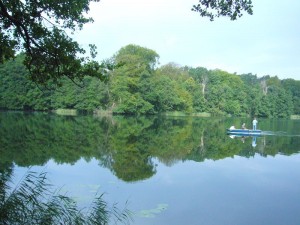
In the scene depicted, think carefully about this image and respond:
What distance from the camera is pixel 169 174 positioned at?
1483 cm

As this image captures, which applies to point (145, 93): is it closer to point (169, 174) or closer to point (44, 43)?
point (169, 174)

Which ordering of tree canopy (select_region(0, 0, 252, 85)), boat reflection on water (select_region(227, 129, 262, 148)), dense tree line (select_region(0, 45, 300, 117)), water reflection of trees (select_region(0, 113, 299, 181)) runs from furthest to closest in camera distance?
dense tree line (select_region(0, 45, 300, 117)) → boat reflection on water (select_region(227, 129, 262, 148)) → water reflection of trees (select_region(0, 113, 299, 181)) → tree canopy (select_region(0, 0, 252, 85))

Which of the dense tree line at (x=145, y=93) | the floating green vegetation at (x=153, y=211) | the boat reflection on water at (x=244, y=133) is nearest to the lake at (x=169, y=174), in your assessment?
the floating green vegetation at (x=153, y=211)

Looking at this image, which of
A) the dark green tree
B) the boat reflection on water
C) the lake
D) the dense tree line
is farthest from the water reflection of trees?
the dense tree line

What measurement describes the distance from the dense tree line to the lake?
26011 mm

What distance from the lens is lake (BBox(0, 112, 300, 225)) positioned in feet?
33.2

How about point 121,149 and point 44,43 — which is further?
point 121,149

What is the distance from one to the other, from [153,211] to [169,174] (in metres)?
5.17

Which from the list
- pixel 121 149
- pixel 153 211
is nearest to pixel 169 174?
pixel 153 211

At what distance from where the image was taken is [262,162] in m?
19.2

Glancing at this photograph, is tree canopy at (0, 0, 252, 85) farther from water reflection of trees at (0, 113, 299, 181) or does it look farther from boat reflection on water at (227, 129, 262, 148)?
boat reflection on water at (227, 129, 262, 148)

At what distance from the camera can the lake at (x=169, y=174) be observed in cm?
1013

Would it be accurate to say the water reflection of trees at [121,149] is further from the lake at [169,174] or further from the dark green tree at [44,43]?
the dark green tree at [44,43]

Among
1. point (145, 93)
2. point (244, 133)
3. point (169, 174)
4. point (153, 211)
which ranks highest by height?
point (145, 93)
